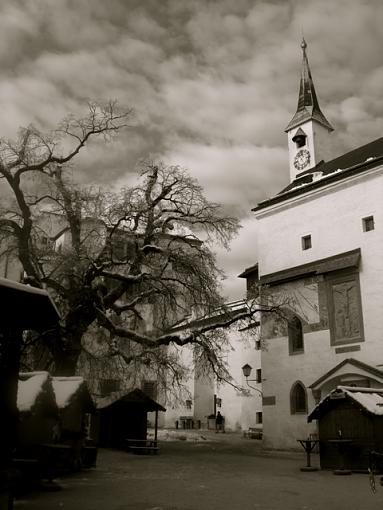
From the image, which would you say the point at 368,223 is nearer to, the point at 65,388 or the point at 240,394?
the point at 65,388

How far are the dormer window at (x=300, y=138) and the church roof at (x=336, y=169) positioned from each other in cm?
227

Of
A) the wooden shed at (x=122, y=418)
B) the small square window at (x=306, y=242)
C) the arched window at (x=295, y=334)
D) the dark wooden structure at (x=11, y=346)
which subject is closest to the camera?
the dark wooden structure at (x=11, y=346)

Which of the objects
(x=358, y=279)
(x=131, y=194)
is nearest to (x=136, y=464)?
(x=131, y=194)

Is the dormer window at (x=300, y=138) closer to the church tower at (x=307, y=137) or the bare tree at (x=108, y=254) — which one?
the church tower at (x=307, y=137)

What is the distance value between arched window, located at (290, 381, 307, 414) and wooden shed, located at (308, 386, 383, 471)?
9.50 meters

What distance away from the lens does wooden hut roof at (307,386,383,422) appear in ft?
52.0

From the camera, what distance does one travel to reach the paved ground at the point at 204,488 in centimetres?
988

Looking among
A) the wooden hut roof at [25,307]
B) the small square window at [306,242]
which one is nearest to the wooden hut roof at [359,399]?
the wooden hut roof at [25,307]

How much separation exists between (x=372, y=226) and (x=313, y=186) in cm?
426

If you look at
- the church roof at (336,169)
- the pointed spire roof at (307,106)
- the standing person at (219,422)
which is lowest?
the standing person at (219,422)

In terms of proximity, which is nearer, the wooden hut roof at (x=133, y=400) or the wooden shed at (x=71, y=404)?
the wooden shed at (x=71, y=404)

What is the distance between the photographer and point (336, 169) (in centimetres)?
3058

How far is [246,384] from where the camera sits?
127 ft

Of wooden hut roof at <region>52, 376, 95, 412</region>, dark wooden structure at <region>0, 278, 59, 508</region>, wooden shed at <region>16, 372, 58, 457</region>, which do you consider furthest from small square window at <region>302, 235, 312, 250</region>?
dark wooden structure at <region>0, 278, 59, 508</region>
